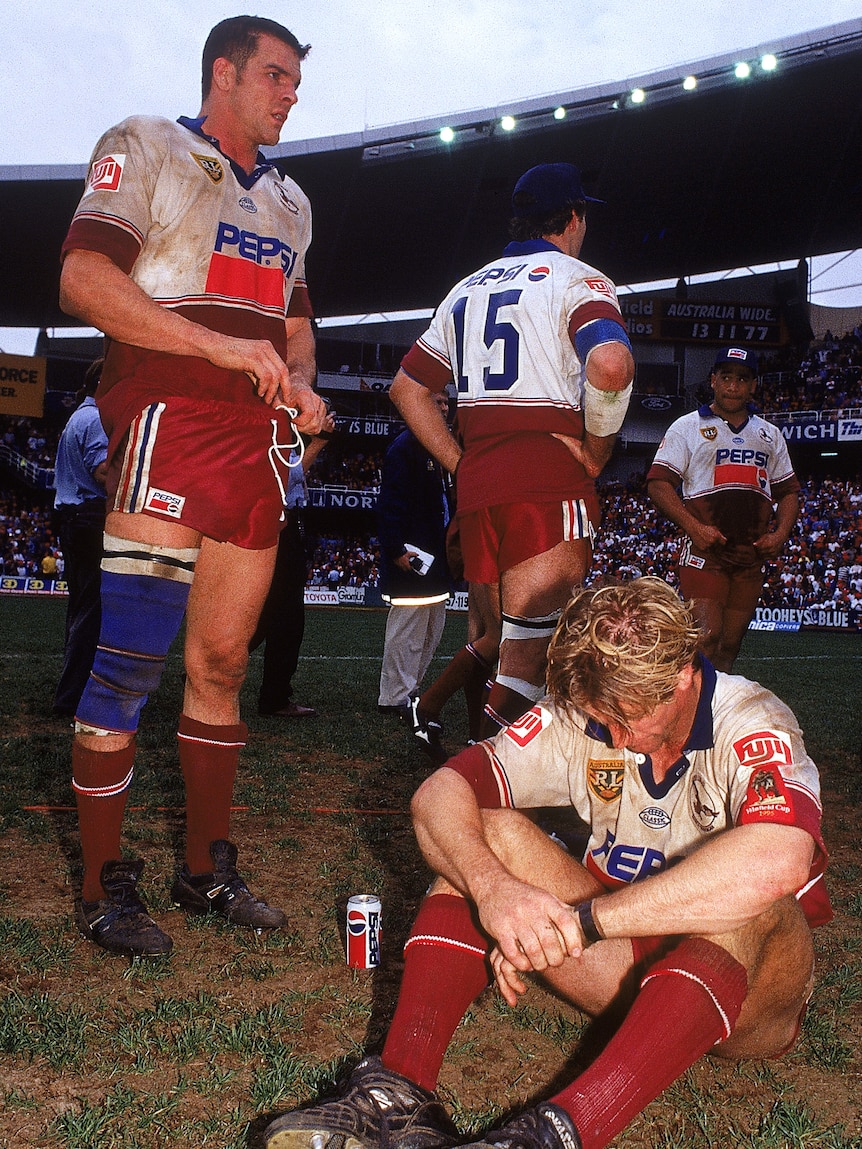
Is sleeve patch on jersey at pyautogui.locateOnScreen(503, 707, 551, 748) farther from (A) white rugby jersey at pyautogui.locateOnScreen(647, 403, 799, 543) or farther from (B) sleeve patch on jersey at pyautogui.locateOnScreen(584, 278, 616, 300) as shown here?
(A) white rugby jersey at pyautogui.locateOnScreen(647, 403, 799, 543)

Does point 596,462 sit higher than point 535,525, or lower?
higher

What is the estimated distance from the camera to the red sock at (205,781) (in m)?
2.95

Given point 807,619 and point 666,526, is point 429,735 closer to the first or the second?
point 807,619

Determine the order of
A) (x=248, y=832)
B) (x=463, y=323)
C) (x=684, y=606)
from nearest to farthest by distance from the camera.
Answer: (x=684, y=606), (x=463, y=323), (x=248, y=832)

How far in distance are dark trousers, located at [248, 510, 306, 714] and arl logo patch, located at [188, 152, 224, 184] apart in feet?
12.5

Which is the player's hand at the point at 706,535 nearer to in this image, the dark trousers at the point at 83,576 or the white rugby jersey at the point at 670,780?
the dark trousers at the point at 83,576

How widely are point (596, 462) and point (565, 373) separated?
1.08ft

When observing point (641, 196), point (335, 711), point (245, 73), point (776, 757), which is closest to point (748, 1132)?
point (776, 757)

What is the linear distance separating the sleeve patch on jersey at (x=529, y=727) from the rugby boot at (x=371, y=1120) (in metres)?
0.79

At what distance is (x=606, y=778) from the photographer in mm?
2273

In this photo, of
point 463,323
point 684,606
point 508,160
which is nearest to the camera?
point 684,606

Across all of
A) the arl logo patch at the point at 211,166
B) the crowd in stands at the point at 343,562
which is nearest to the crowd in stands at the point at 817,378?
the crowd in stands at the point at 343,562

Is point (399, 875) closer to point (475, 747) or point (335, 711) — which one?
point (475, 747)

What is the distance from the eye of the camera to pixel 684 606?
2.13 m
